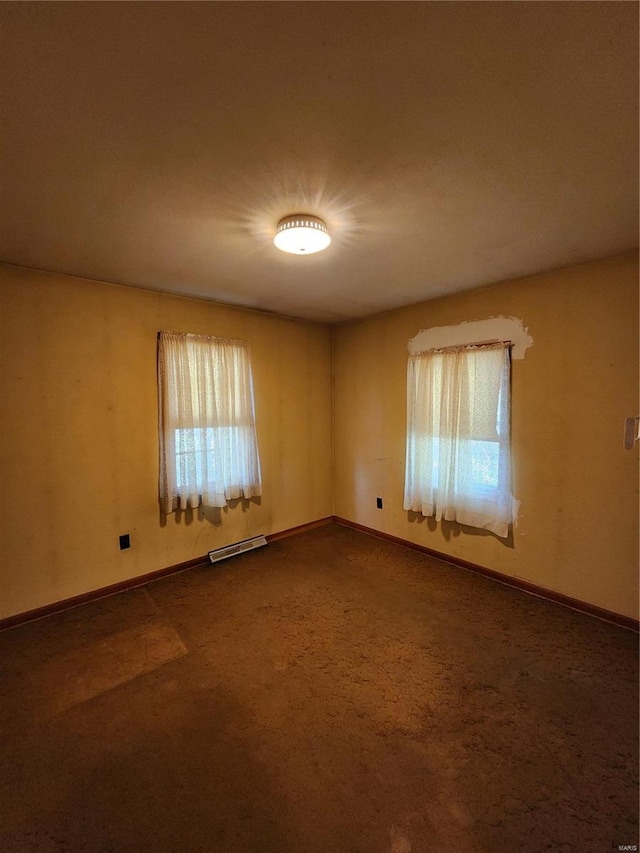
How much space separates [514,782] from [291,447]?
3.06 meters

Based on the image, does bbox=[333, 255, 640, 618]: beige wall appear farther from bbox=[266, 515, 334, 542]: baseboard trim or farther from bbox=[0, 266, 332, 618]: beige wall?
bbox=[0, 266, 332, 618]: beige wall

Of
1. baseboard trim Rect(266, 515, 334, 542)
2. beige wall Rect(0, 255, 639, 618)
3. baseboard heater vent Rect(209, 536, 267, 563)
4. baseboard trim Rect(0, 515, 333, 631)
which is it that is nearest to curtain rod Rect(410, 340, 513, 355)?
beige wall Rect(0, 255, 639, 618)

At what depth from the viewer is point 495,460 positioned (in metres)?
2.88

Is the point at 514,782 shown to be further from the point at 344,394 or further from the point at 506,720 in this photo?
the point at 344,394

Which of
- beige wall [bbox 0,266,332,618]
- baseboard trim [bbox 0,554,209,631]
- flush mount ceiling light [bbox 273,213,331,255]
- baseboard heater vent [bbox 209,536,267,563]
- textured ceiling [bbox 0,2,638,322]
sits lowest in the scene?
baseboard trim [bbox 0,554,209,631]

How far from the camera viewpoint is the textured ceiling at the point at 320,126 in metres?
0.88

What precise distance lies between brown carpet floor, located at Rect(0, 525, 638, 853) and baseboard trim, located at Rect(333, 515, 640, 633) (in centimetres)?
8

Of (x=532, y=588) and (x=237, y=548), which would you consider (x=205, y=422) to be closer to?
(x=237, y=548)

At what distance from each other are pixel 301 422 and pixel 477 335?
79.4 inches

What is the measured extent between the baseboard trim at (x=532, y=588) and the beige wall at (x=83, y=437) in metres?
1.76

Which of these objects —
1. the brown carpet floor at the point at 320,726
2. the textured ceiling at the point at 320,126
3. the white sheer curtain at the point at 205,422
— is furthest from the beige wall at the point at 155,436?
the textured ceiling at the point at 320,126

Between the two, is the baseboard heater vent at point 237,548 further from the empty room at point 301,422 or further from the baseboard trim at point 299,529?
the baseboard trim at point 299,529

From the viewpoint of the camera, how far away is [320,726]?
1.64 metres

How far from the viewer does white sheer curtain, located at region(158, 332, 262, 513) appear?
303cm
